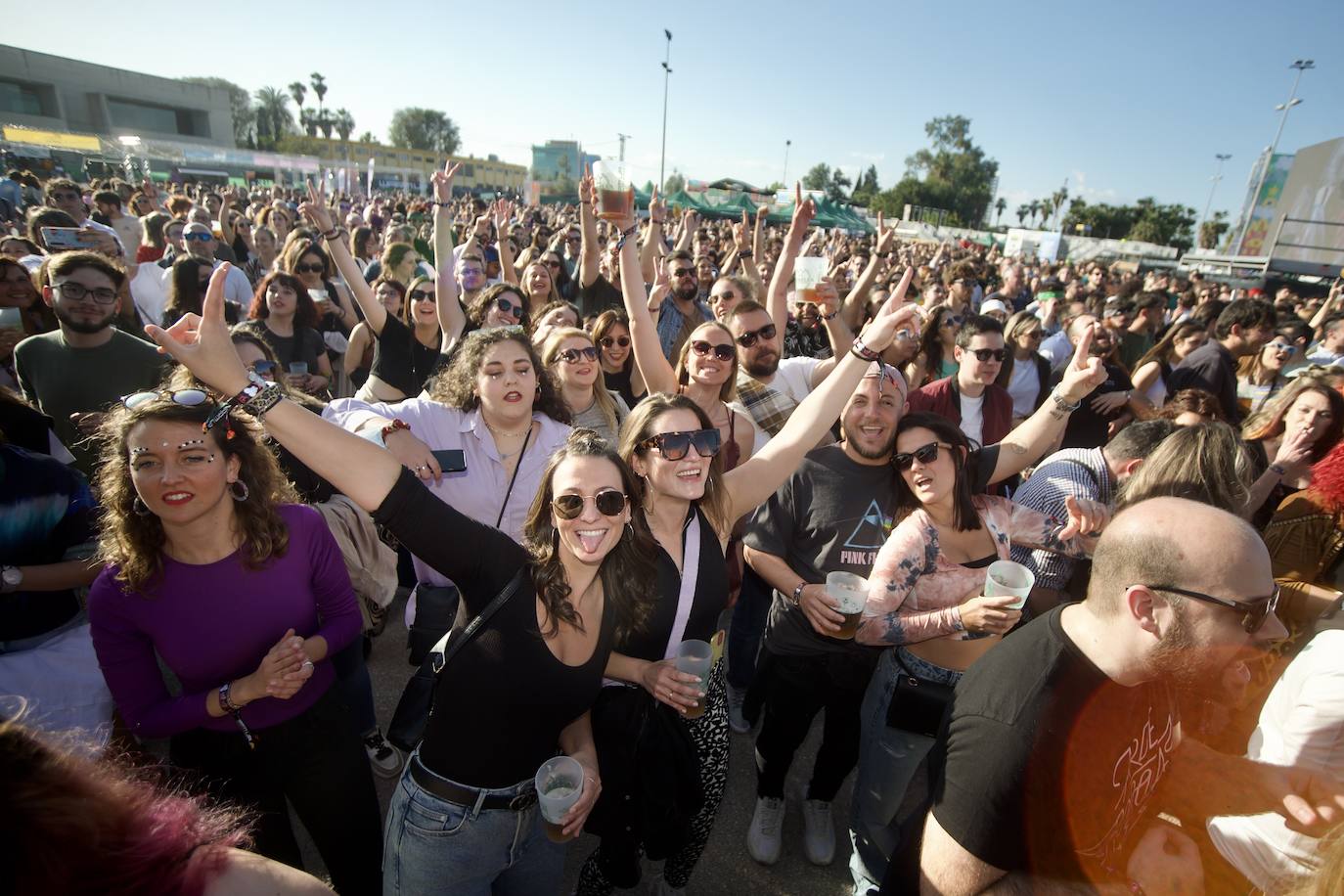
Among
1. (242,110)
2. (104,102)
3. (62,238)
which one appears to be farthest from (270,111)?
(62,238)

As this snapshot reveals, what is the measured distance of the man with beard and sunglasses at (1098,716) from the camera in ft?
4.57

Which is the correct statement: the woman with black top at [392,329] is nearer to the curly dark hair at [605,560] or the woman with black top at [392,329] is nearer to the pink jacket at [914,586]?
the curly dark hair at [605,560]

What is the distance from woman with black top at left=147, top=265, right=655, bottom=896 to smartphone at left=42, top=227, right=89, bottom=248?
17.8 feet

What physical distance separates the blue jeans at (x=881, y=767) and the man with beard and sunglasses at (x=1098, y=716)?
2.53ft

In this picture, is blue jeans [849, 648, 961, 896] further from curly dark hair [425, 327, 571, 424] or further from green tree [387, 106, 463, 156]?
green tree [387, 106, 463, 156]

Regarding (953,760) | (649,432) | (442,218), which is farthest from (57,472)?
(953,760)

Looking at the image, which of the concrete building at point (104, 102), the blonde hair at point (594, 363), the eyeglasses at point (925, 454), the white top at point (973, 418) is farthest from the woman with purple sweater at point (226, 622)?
the concrete building at point (104, 102)

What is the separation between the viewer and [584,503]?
185cm

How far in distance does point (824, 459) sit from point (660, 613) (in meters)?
1.07

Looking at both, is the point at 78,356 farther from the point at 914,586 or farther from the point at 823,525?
the point at 914,586

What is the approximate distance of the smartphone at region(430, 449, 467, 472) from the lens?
8.59ft

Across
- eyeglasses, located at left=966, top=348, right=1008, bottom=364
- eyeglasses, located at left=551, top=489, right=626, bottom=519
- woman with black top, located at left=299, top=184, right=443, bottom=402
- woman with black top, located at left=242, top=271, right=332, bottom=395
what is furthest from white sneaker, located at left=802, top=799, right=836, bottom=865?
woman with black top, located at left=242, top=271, right=332, bottom=395

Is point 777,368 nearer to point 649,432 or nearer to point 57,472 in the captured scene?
point 649,432

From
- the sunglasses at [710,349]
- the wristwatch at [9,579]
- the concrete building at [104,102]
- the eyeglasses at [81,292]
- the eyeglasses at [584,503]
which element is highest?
the concrete building at [104,102]
